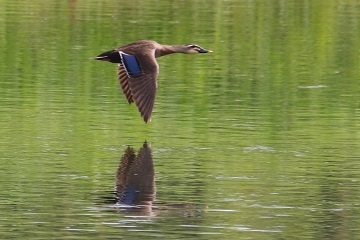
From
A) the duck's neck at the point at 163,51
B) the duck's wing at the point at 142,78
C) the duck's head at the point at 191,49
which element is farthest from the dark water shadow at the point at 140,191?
the duck's head at the point at 191,49

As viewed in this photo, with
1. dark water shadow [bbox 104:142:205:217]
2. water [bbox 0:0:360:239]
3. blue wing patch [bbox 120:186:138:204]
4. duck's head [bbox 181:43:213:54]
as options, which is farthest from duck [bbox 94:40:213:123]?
blue wing patch [bbox 120:186:138:204]

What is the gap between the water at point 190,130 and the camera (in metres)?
12.7

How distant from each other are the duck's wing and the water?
1.57 feet

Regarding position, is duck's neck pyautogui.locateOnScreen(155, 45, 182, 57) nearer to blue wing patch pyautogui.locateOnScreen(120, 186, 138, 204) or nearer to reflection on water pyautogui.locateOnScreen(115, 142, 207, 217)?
reflection on water pyautogui.locateOnScreen(115, 142, 207, 217)

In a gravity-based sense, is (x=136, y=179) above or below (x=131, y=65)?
below

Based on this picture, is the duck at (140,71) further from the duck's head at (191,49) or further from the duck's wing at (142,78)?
the duck's head at (191,49)

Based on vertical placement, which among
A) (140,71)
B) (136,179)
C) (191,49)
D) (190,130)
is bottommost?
(190,130)

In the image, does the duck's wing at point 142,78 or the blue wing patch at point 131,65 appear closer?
the duck's wing at point 142,78

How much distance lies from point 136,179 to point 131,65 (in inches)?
113

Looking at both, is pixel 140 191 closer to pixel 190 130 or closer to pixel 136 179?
pixel 136 179

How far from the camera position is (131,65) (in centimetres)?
1717

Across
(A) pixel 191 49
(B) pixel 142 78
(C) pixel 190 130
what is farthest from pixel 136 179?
(A) pixel 191 49

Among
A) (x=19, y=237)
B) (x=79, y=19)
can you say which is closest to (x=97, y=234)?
(x=19, y=237)

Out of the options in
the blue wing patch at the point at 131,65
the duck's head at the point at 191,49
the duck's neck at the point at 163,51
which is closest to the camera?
the blue wing patch at the point at 131,65
